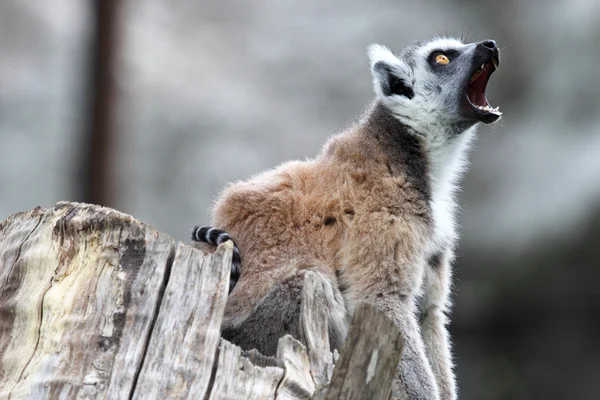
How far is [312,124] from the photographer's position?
10711 mm

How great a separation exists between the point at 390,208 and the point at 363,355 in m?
1.73

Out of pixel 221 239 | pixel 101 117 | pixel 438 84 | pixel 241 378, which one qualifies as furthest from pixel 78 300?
pixel 101 117

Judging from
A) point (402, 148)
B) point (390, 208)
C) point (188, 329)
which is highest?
→ point (402, 148)

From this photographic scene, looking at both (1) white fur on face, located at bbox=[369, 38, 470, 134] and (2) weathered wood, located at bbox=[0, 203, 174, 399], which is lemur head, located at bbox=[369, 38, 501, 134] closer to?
(1) white fur on face, located at bbox=[369, 38, 470, 134]

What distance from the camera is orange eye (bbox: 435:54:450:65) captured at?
482 cm

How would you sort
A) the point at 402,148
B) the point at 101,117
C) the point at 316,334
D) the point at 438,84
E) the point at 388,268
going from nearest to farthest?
the point at 316,334
the point at 388,268
the point at 402,148
the point at 438,84
the point at 101,117

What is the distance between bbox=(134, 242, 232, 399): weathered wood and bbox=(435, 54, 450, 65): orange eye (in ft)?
8.06

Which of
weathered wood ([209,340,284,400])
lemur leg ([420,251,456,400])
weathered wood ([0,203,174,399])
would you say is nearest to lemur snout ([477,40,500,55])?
lemur leg ([420,251,456,400])

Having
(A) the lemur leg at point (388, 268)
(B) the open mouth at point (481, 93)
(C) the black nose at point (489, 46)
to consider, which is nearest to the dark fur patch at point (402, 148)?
(A) the lemur leg at point (388, 268)

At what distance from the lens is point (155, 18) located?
1098cm

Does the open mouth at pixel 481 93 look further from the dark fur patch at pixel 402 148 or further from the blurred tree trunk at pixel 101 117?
the blurred tree trunk at pixel 101 117

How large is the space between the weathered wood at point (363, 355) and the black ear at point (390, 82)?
2478 millimetres

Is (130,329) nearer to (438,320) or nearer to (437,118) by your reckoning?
(438,320)

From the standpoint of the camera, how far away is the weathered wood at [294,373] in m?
2.76
